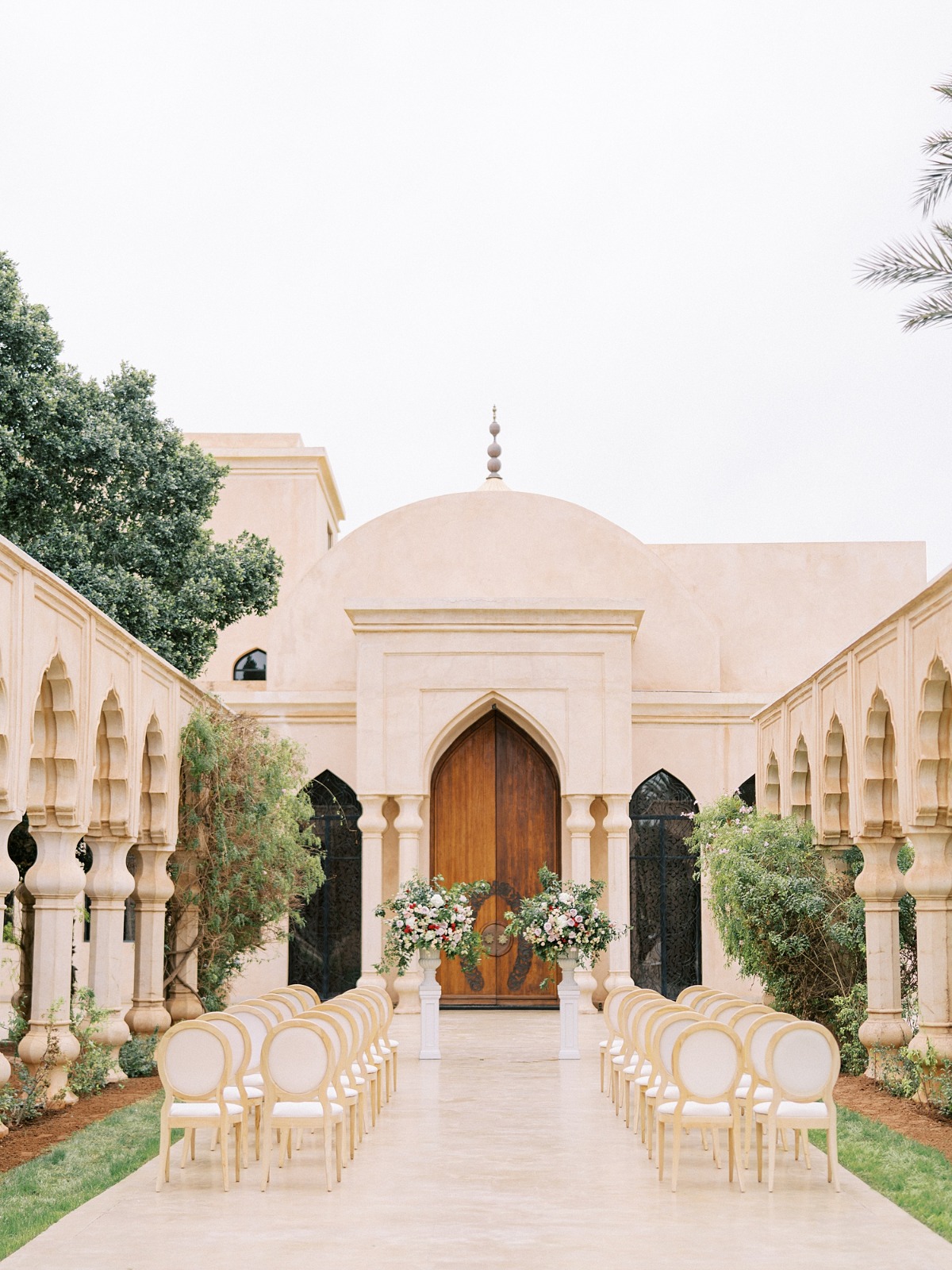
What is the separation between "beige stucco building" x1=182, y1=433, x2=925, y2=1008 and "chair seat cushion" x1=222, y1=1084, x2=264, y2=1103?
1123 centimetres

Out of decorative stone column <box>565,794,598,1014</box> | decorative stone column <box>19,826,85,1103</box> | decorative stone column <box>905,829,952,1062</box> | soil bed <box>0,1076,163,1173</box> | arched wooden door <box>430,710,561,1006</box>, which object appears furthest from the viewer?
arched wooden door <box>430,710,561,1006</box>

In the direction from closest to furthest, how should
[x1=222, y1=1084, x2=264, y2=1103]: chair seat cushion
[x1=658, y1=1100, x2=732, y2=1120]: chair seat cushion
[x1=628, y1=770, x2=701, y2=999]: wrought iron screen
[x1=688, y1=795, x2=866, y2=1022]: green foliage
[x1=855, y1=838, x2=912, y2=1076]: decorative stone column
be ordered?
[x1=658, y1=1100, x2=732, y2=1120]: chair seat cushion
[x1=222, y1=1084, x2=264, y2=1103]: chair seat cushion
[x1=855, y1=838, x2=912, y2=1076]: decorative stone column
[x1=688, y1=795, x2=866, y2=1022]: green foliage
[x1=628, y1=770, x2=701, y2=999]: wrought iron screen

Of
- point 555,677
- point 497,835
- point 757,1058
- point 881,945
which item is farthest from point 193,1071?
point 497,835

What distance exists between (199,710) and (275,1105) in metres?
8.67

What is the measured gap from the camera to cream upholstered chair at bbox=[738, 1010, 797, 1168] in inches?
371

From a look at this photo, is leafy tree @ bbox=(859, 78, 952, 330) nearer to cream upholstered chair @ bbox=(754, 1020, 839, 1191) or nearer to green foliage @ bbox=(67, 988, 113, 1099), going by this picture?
cream upholstered chair @ bbox=(754, 1020, 839, 1191)

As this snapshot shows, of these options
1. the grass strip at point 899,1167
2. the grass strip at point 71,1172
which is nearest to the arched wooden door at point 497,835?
the grass strip at point 71,1172

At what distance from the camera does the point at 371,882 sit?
2166cm

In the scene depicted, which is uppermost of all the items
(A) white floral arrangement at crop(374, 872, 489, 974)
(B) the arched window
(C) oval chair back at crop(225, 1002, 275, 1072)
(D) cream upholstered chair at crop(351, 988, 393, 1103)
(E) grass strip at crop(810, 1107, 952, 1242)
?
(B) the arched window

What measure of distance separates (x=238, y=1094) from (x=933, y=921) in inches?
256

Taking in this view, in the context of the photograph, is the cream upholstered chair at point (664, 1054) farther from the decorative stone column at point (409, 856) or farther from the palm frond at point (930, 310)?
the decorative stone column at point (409, 856)

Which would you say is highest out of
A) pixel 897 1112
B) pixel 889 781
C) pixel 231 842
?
pixel 889 781

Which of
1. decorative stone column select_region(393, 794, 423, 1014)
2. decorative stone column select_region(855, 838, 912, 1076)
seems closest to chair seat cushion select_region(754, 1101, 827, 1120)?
decorative stone column select_region(855, 838, 912, 1076)

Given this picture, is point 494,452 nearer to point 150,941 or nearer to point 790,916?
point 790,916
